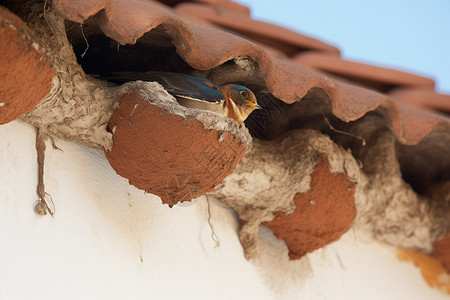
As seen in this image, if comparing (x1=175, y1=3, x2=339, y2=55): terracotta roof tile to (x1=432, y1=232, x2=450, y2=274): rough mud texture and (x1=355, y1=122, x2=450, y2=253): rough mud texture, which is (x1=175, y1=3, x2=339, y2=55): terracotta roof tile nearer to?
(x1=355, y1=122, x2=450, y2=253): rough mud texture

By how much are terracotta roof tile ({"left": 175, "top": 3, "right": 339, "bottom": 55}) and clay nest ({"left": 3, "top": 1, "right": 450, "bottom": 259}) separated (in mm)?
659

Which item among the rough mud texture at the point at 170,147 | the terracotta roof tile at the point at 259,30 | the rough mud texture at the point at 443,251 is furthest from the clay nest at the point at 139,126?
the rough mud texture at the point at 443,251

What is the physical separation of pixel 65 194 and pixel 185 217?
0.55m

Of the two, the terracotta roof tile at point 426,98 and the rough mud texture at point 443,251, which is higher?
the terracotta roof tile at point 426,98

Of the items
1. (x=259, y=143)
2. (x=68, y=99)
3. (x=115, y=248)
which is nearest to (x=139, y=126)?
(x=68, y=99)

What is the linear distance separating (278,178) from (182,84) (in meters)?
0.71

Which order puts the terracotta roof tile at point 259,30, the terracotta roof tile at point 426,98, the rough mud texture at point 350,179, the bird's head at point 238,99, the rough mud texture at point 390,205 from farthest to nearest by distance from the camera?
the terracotta roof tile at point 426,98 < the terracotta roof tile at point 259,30 < the rough mud texture at point 390,205 < the rough mud texture at point 350,179 < the bird's head at point 238,99

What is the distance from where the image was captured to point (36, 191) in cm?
235

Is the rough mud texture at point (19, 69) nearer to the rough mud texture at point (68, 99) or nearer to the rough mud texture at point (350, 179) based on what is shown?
the rough mud texture at point (68, 99)

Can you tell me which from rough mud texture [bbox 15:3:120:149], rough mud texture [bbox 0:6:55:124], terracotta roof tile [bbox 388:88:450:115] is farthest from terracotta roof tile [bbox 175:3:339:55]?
rough mud texture [bbox 0:6:55:124]

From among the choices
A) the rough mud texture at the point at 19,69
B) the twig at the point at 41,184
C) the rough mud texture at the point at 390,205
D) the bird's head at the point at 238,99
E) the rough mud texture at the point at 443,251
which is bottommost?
the rough mud texture at the point at 443,251

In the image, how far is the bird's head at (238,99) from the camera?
2.69 metres

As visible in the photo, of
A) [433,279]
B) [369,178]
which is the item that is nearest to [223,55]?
[369,178]

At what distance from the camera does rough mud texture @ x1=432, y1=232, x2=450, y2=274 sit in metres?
3.65
